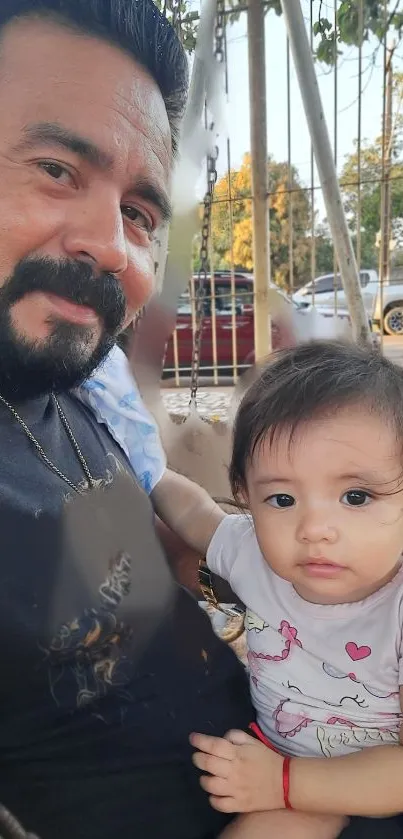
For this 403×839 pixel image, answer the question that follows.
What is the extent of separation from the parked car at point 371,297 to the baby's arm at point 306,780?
2.67ft

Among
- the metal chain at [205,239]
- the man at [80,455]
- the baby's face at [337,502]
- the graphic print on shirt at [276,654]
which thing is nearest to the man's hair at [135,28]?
the man at [80,455]

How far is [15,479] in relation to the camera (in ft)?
2.32

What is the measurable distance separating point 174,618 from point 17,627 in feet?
0.99

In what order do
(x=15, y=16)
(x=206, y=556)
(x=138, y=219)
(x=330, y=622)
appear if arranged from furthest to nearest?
(x=206, y=556) → (x=330, y=622) → (x=138, y=219) → (x=15, y=16)

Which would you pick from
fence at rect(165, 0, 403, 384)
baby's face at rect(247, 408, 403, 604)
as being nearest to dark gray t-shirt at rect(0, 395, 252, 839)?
baby's face at rect(247, 408, 403, 604)

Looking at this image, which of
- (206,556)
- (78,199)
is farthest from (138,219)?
(206,556)

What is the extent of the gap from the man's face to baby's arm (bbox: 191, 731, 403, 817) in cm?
57

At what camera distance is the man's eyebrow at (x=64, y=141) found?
68 cm

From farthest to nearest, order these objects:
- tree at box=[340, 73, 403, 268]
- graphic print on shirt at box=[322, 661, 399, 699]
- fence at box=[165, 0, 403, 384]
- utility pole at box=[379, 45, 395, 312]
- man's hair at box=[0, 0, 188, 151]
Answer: tree at box=[340, 73, 403, 268] < utility pole at box=[379, 45, 395, 312] < fence at box=[165, 0, 403, 384] < graphic print on shirt at box=[322, 661, 399, 699] < man's hair at box=[0, 0, 188, 151]

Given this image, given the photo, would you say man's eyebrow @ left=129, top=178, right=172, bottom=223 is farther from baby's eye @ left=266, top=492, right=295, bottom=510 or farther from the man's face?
baby's eye @ left=266, top=492, right=295, bottom=510

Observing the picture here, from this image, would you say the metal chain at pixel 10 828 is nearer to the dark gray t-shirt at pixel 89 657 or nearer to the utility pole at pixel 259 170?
the dark gray t-shirt at pixel 89 657

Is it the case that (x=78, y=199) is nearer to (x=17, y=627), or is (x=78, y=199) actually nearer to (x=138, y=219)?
(x=138, y=219)

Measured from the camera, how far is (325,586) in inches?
34.7

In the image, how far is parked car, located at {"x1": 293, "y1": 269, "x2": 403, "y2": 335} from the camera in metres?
1.35
